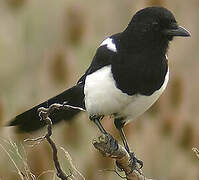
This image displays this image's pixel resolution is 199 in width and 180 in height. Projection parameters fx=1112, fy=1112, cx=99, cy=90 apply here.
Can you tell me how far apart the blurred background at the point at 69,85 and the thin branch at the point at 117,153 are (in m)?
1.11

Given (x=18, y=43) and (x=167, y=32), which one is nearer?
(x=167, y=32)

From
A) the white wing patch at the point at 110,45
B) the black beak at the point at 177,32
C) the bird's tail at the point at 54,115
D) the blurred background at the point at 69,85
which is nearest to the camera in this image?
the black beak at the point at 177,32

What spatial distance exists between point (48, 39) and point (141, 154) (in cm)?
86

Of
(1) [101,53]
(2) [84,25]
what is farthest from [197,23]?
(1) [101,53]

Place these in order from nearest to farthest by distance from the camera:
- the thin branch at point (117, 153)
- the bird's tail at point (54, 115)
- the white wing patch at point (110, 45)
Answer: the thin branch at point (117, 153)
the white wing patch at point (110, 45)
the bird's tail at point (54, 115)

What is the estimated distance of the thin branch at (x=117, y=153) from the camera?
12.2 feet

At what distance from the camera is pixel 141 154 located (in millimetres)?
5262

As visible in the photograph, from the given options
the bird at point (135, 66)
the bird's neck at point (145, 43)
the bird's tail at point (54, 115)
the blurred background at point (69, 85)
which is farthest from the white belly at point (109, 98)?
the blurred background at point (69, 85)

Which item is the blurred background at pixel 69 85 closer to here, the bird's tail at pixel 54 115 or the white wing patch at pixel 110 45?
the bird's tail at pixel 54 115

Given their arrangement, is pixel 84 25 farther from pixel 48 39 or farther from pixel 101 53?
pixel 101 53

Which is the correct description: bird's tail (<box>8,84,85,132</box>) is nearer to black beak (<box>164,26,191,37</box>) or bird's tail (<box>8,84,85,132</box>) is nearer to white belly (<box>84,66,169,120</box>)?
white belly (<box>84,66,169,120</box>)

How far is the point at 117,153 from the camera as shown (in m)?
3.72

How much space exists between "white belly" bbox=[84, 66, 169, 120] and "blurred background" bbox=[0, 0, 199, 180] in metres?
0.92

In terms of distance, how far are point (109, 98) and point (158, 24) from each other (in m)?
0.31
